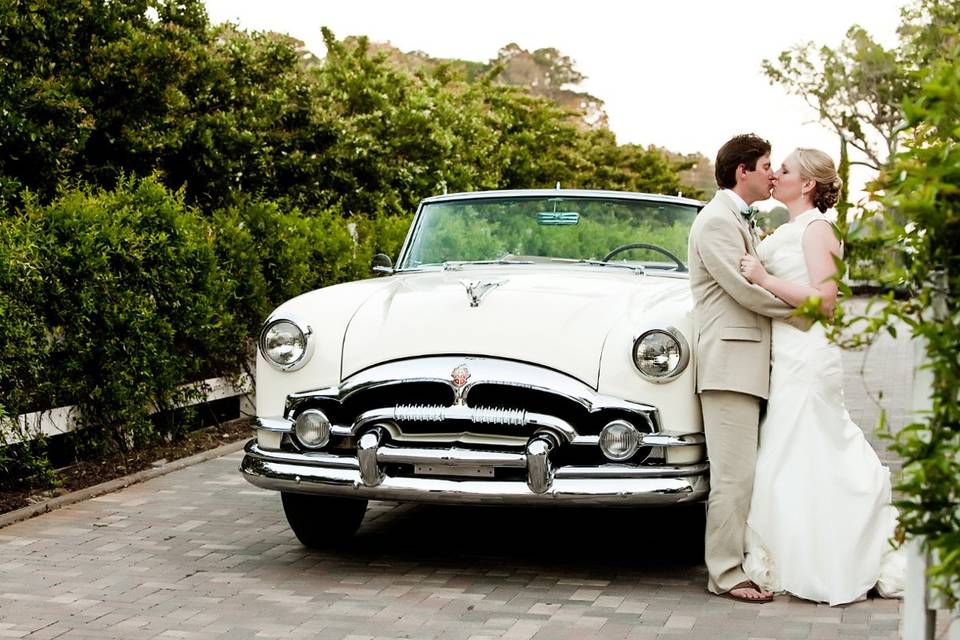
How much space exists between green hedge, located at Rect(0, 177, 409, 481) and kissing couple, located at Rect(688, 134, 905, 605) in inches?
143

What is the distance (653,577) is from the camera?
5.80 meters

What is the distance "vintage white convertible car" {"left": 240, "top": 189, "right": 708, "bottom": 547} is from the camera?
5.27 metres

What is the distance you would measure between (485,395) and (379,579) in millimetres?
1035

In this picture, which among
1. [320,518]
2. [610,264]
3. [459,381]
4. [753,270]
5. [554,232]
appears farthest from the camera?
[554,232]

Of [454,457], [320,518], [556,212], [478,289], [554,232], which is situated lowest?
[320,518]

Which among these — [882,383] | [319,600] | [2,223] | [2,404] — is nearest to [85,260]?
[2,223]

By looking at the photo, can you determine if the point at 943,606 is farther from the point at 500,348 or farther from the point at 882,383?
the point at 882,383

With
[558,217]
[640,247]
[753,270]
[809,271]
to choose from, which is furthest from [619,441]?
[558,217]

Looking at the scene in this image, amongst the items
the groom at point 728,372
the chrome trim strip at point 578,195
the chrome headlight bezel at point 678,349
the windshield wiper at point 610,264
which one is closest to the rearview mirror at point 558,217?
the chrome trim strip at point 578,195

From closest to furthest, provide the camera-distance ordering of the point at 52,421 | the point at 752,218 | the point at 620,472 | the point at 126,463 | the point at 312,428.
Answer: the point at 620,472, the point at 312,428, the point at 752,218, the point at 52,421, the point at 126,463

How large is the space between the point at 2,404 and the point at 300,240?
4625 mm

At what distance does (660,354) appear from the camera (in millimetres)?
5355

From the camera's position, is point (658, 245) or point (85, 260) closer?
point (658, 245)

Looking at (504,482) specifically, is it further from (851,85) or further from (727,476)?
→ (851,85)
